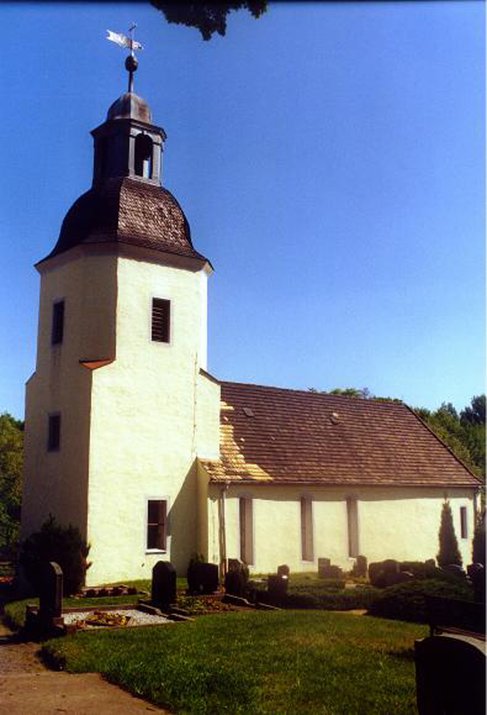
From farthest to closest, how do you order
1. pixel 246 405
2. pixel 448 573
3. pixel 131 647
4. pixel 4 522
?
pixel 4 522 → pixel 246 405 → pixel 448 573 → pixel 131 647

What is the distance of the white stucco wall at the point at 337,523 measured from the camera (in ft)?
76.2

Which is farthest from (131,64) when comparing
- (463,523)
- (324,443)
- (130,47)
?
(463,523)

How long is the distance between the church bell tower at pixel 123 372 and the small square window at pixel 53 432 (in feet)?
0.12

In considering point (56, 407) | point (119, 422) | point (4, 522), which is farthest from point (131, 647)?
point (4, 522)

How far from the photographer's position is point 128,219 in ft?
76.6

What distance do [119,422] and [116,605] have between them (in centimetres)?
660

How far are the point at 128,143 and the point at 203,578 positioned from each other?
50.1 ft

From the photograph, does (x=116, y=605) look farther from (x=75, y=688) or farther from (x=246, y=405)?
(x=246, y=405)

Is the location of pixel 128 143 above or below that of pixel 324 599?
above

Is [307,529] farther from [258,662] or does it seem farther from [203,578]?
[258,662]

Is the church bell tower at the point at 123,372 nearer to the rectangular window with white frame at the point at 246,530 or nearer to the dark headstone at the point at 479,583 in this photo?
the rectangular window with white frame at the point at 246,530

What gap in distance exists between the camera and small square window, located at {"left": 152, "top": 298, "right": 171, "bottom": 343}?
2348cm

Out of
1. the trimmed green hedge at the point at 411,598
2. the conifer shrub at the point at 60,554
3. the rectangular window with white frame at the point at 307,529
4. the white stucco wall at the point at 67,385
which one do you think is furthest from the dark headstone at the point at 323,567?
the white stucco wall at the point at 67,385

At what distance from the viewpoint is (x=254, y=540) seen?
2323 centimetres
